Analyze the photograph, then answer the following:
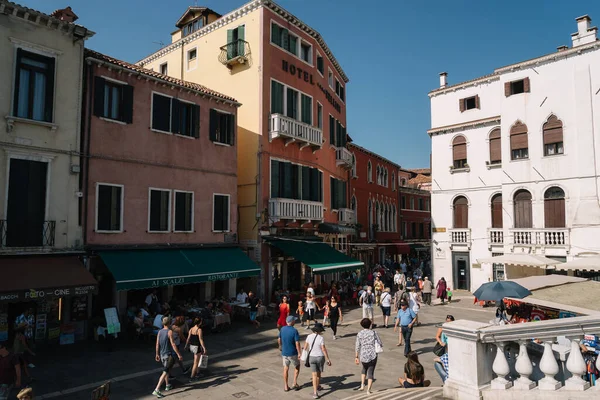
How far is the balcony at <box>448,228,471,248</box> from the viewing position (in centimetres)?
2527

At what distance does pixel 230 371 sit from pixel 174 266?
563cm

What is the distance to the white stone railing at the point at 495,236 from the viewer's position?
2383 centimetres

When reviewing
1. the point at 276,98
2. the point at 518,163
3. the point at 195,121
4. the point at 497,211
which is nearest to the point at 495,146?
the point at 518,163

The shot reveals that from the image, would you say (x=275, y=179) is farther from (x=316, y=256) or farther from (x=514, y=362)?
(x=514, y=362)

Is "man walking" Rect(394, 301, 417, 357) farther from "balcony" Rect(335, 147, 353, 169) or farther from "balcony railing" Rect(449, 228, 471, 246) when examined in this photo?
"balcony" Rect(335, 147, 353, 169)

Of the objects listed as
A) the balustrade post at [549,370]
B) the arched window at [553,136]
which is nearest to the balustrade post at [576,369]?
the balustrade post at [549,370]

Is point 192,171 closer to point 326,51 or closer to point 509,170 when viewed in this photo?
point 326,51

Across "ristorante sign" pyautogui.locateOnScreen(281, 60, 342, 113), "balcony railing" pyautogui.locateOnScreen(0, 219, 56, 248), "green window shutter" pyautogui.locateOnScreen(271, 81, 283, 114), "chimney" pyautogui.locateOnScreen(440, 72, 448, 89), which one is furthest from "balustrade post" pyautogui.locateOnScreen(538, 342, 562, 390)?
"chimney" pyautogui.locateOnScreen(440, 72, 448, 89)

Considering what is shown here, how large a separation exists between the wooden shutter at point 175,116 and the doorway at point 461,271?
17.7 meters

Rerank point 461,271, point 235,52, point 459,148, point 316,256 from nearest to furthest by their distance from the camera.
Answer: point 316,256 → point 235,52 → point 461,271 → point 459,148

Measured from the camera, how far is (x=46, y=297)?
11742 mm

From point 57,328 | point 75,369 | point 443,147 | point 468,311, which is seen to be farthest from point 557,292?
point 443,147

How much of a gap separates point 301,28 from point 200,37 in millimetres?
5514

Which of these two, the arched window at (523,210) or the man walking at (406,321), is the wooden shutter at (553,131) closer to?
the arched window at (523,210)
